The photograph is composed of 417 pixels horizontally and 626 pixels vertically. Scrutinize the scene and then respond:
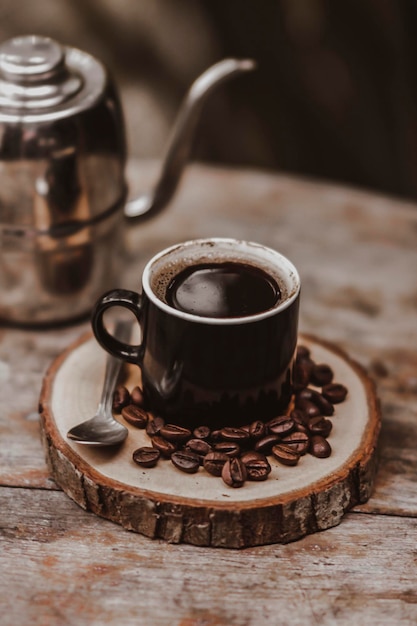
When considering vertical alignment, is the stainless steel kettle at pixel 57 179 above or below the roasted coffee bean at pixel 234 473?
above

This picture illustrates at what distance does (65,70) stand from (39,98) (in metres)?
0.08

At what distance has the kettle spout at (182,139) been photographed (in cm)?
140

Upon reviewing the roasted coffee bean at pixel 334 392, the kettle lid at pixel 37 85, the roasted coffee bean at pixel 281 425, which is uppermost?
the kettle lid at pixel 37 85

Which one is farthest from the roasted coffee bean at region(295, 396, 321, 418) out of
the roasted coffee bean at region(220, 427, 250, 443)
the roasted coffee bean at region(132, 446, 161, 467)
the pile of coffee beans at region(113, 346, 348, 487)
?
the roasted coffee bean at region(132, 446, 161, 467)

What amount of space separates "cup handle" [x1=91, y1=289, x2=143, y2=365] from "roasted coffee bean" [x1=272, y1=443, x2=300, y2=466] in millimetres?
213

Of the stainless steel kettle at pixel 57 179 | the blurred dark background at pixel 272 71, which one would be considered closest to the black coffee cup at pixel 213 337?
the stainless steel kettle at pixel 57 179

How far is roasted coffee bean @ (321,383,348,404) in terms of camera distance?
105 centimetres

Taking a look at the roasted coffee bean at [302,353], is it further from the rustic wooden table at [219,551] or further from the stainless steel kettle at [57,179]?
the stainless steel kettle at [57,179]

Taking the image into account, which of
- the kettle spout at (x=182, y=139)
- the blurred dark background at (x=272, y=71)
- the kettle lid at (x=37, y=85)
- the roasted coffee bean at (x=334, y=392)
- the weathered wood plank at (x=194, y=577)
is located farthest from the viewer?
the blurred dark background at (x=272, y=71)

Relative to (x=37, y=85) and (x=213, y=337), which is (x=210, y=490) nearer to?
(x=213, y=337)

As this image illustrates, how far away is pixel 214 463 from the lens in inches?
36.4

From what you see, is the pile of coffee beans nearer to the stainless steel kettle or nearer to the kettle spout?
the stainless steel kettle

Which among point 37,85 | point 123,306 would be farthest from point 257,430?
point 37,85

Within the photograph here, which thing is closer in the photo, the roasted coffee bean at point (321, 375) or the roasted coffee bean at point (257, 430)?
the roasted coffee bean at point (257, 430)
